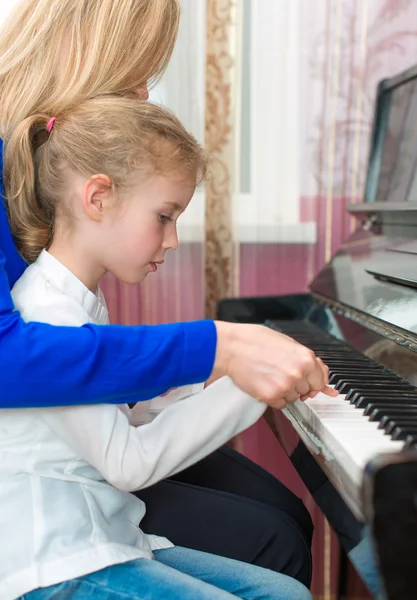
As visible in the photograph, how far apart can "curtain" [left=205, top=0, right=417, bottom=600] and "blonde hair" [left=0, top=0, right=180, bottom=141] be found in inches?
40.5

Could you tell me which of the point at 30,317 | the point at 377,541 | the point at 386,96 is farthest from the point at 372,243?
the point at 377,541

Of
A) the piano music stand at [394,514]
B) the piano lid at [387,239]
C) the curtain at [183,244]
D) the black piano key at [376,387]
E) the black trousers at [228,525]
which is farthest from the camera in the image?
the curtain at [183,244]

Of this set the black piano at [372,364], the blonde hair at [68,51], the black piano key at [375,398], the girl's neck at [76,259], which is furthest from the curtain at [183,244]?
the black piano key at [375,398]

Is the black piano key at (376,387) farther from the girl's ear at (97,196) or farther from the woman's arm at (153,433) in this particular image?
the girl's ear at (97,196)

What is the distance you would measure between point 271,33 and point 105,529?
64.2 inches

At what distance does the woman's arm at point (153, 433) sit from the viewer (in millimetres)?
802

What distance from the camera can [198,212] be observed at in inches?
81.3

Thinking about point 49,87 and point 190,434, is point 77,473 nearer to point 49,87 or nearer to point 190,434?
point 190,434

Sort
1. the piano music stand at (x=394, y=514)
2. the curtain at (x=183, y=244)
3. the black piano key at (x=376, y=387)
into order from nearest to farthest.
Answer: the piano music stand at (x=394, y=514) < the black piano key at (x=376, y=387) < the curtain at (x=183, y=244)

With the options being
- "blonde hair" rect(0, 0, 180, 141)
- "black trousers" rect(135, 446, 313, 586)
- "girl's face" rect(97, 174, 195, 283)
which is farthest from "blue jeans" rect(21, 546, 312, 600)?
"blonde hair" rect(0, 0, 180, 141)

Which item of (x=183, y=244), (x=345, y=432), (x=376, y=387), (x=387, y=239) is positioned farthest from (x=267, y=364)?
(x=183, y=244)

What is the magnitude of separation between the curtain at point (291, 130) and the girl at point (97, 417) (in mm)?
1081

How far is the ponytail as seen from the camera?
37.2 inches

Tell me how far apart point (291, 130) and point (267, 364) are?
4.67 feet
